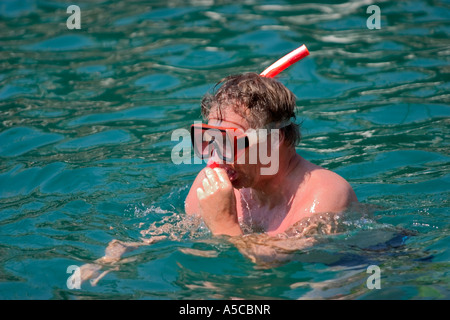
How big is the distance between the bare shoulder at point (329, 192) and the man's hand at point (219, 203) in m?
0.53

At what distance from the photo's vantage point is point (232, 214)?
3.88m

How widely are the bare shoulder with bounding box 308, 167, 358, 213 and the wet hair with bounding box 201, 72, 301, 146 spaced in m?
0.32

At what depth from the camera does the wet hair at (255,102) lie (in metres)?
4.00

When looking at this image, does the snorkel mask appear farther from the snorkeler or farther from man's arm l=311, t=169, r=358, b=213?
man's arm l=311, t=169, r=358, b=213

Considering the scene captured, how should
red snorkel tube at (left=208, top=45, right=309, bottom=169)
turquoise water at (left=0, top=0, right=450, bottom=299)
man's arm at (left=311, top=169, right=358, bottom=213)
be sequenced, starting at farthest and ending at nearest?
red snorkel tube at (left=208, top=45, right=309, bottom=169) → man's arm at (left=311, top=169, right=358, bottom=213) → turquoise water at (left=0, top=0, right=450, bottom=299)

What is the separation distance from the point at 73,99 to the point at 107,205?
2492 millimetres

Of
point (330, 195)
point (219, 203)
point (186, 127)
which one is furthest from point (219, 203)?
point (186, 127)

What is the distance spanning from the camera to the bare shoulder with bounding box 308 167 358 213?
156 inches

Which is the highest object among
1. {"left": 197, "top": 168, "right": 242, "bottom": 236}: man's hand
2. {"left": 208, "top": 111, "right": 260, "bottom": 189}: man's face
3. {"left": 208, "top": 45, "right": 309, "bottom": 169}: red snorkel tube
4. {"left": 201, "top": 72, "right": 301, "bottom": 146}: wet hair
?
{"left": 208, "top": 45, "right": 309, "bottom": 169}: red snorkel tube

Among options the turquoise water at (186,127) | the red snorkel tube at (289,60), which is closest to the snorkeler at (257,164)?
the red snorkel tube at (289,60)

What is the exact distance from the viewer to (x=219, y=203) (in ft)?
12.6

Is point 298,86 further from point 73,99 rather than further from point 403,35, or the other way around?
point 73,99

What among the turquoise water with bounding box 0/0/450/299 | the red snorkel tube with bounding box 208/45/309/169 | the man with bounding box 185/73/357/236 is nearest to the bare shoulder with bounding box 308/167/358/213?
the man with bounding box 185/73/357/236
